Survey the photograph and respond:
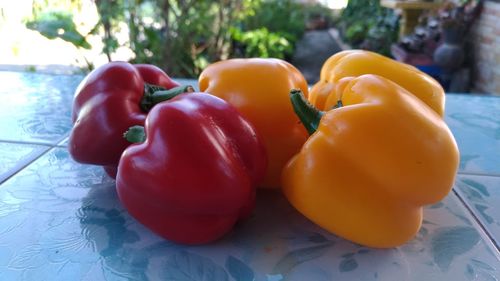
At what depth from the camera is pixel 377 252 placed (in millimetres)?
578

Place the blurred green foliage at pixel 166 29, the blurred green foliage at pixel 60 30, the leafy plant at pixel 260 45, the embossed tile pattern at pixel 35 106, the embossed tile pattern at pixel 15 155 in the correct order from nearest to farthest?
the embossed tile pattern at pixel 15 155 < the embossed tile pattern at pixel 35 106 < the blurred green foliage at pixel 60 30 < the blurred green foliage at pixel 166 29 < the leafy plant at pixel 260 45

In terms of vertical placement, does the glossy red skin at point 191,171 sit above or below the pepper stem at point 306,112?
below

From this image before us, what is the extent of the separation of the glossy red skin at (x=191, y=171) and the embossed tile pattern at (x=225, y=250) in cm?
4

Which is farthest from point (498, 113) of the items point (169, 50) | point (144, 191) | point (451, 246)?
point (169, 50)

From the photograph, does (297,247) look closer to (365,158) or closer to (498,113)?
(365,158)

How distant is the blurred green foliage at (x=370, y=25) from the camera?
4230 mm

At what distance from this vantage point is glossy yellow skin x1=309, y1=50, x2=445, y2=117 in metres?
0.71

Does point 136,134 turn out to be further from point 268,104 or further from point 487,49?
point 487,49

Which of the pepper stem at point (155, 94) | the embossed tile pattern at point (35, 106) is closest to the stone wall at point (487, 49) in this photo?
the embossed tile pattern at point (35, 106)

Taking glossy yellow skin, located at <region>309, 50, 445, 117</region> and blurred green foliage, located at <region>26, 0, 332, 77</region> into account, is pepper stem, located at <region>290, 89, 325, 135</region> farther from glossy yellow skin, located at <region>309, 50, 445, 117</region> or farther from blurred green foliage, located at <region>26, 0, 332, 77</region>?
blurred green foliage, located at <region>26, 0, 332, 77</region>

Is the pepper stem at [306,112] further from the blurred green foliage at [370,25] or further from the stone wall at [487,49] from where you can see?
the blurred green foliage at [370,25]

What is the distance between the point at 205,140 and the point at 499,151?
1.95ft

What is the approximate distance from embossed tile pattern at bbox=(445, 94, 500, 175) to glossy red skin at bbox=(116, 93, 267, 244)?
1.39 feet

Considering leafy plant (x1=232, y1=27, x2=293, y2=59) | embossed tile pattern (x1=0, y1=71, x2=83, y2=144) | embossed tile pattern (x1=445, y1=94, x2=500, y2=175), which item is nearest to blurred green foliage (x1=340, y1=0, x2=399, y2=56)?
leafy plant (x1=232, y1=27, x2=293, y2=59)
